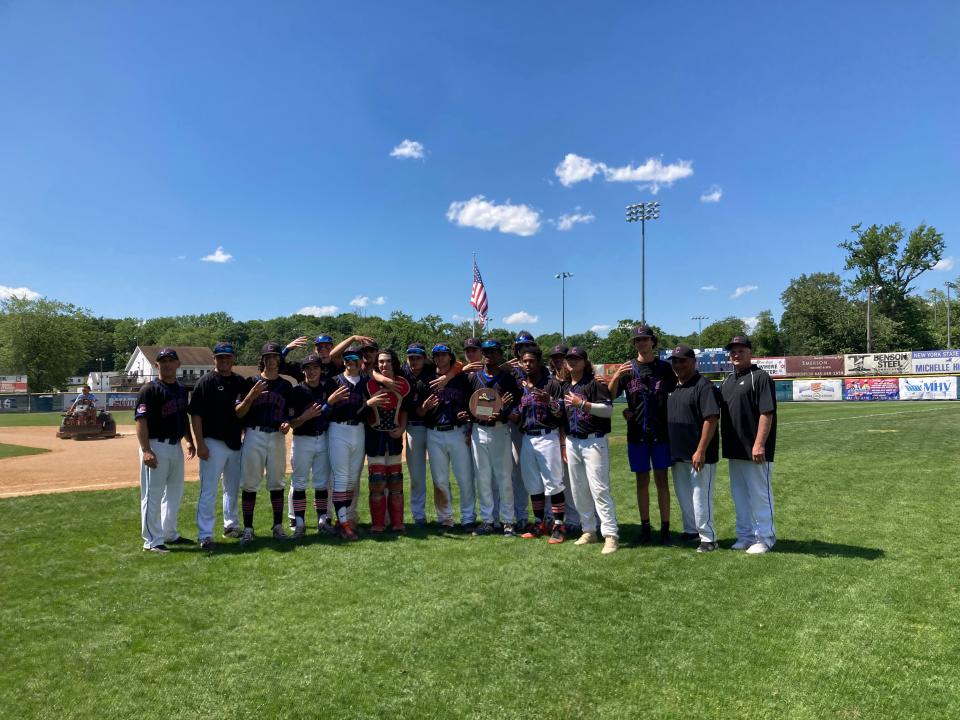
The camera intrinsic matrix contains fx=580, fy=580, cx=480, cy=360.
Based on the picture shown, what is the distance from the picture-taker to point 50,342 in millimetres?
51562

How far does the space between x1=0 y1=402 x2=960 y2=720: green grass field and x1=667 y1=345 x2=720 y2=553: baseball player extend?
406 millimetres

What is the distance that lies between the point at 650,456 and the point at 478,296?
18387mm

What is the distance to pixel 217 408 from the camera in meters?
6.06

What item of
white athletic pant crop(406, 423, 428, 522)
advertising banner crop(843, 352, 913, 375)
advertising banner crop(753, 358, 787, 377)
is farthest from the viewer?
advertising banner crop(753, 358, 787, 377)

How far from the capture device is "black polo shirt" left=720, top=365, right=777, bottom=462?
5508mm

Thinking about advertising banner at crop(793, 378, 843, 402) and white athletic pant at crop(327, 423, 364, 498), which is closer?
white athletic pant at crop(327, 423, 364, 498)

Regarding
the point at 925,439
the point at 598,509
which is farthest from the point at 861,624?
the point at 925,439

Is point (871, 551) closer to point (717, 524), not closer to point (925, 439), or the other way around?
point (717, 524)

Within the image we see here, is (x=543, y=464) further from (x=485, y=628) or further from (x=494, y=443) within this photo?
→ (x=485, y=628)

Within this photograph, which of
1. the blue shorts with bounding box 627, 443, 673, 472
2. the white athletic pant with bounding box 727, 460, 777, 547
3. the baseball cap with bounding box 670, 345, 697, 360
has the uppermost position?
the baseball cap with bounding box 670, 345, 697, 360

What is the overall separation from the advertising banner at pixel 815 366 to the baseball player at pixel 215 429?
152ft

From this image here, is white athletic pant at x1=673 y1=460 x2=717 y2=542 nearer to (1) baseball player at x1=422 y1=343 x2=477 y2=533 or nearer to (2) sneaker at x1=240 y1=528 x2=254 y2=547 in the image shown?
(1) baseball player at x1=422 y1=343 x2=477 y2=533

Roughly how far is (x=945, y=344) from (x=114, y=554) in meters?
85.2

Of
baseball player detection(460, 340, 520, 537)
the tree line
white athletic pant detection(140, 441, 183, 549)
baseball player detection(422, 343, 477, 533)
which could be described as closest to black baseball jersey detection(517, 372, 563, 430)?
baseball player detection(460, 340, 520, 537)
